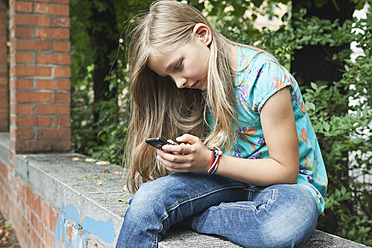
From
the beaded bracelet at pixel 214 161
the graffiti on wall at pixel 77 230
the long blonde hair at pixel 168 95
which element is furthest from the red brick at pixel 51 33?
the beaded bracelet at pixel 214 161

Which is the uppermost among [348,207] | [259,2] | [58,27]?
[259,2]

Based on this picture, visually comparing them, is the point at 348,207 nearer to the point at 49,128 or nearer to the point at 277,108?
the point at 277,108

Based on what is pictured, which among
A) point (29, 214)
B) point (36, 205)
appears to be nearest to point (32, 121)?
point (29, 214)

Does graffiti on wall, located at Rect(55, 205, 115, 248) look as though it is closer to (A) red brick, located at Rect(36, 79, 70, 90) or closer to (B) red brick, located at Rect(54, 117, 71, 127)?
(B) red brick, located at Rect(54, 117, 71, 127)

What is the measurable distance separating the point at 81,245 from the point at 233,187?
3.22ft

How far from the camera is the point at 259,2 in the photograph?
4219mm

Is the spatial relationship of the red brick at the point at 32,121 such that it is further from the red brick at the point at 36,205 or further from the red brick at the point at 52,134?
the red brick at the point at 36,205

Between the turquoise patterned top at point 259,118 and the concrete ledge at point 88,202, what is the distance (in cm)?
26

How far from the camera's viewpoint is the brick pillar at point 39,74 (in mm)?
4277

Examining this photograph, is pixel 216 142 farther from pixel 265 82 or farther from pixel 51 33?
pixel 51 33

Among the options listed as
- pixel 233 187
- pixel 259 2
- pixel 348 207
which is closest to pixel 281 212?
pixel 233 187

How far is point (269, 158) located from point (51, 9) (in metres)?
3.27

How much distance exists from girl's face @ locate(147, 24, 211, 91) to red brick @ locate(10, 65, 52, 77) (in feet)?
8.55

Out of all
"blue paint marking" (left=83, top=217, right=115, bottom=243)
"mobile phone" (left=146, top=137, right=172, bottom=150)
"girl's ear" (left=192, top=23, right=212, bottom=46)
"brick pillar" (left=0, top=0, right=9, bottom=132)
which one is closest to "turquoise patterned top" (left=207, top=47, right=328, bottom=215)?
"girl's ear" (left=192, top=23, right=212, bottom=46)
